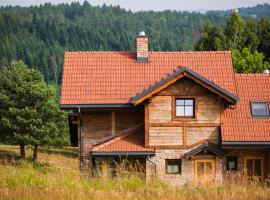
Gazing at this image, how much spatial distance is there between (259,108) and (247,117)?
85 cm

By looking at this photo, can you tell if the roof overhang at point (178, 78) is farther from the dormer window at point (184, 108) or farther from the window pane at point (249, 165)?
the window pane at point (249, 165)

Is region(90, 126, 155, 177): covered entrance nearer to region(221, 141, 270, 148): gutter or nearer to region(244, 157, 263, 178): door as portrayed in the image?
region(221, 141, 270, 148): gutter

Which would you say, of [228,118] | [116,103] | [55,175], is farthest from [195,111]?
[55,175]

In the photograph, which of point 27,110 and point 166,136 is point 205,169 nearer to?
point 166,136

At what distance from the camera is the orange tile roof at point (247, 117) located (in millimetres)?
24984

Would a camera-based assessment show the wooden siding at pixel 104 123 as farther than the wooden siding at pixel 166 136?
Yes

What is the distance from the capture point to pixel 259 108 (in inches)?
1035

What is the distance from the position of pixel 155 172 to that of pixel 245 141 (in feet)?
12.7

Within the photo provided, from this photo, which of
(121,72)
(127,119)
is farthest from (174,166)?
(121,72)

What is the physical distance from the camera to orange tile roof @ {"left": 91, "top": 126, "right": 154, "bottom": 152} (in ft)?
81.0

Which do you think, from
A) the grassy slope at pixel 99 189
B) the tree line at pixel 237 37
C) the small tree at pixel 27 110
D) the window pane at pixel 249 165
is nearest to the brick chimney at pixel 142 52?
the window pane at pixel 249 165

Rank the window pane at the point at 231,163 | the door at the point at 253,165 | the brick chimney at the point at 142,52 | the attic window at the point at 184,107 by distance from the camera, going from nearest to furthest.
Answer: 1. the attic window at the point at 184,107
2. the door at the point at 253,165
3. the window pane at the point at 231,163
4. the brick chimney at the point at 142,52

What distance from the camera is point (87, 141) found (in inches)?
1021

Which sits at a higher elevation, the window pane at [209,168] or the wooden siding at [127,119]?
the wooden siding at [127,119]
